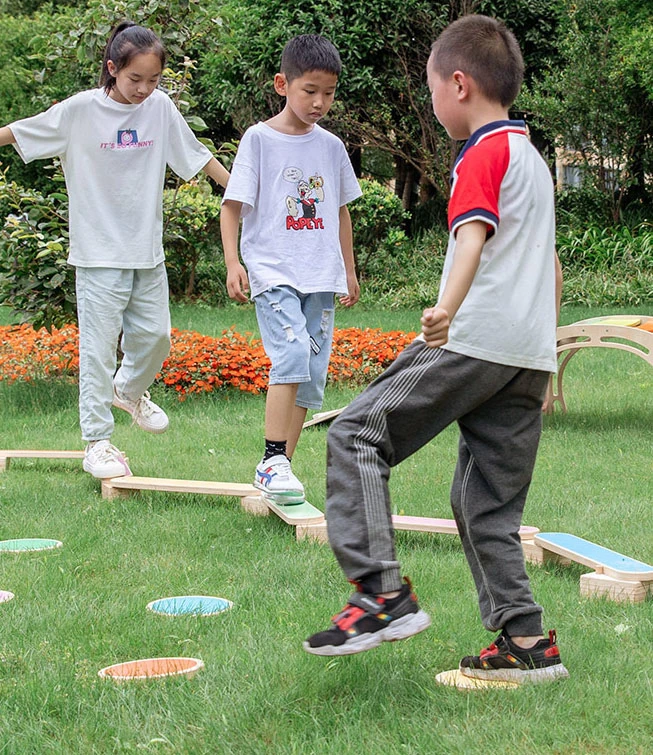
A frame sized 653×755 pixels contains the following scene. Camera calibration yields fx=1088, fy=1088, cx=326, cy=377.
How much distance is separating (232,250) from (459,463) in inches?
79.3

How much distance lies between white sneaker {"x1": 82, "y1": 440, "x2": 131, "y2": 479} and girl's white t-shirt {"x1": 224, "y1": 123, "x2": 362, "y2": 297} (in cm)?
122

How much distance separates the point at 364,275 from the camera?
15.9m

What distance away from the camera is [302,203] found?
4820 millimetres

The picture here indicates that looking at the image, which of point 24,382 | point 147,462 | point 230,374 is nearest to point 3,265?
point 24,382

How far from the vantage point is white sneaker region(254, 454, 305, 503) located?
4.65 metres

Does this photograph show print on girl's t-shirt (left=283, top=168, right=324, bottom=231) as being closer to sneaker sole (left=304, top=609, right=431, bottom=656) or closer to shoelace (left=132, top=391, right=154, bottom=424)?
shoelace (left=132, top=391, right=154, bottom=424)

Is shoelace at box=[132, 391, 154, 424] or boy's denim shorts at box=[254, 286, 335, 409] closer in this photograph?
boy's denim shorts at box=[254, 286, 335, 409]

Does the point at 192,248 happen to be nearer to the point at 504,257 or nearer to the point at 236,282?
the point at 236,282

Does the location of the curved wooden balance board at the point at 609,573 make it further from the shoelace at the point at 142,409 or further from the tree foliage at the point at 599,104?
the tree foliage at the point at 599,104

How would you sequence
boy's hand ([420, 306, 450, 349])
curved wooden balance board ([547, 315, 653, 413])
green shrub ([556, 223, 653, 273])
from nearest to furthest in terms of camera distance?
1. boy's hand ([420, 306, 450, 349])
2. curved wooden balance board ([547, 315, 653, 413])
3. green shrub ([556, 223, 653, 273])

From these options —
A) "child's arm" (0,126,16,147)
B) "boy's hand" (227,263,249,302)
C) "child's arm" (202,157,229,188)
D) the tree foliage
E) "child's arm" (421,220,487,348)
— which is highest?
the tree foliage

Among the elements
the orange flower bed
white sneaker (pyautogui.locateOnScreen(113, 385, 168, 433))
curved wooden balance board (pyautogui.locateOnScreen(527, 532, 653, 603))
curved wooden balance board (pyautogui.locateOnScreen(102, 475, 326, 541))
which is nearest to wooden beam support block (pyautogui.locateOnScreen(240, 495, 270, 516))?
curved wooden balance board (pyautogui.locateOnScreen(102, 475, 326, 541))

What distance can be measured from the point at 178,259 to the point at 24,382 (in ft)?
21.5

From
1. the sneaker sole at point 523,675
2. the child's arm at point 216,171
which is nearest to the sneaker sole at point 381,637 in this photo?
the sneaker sole at point 523,675
